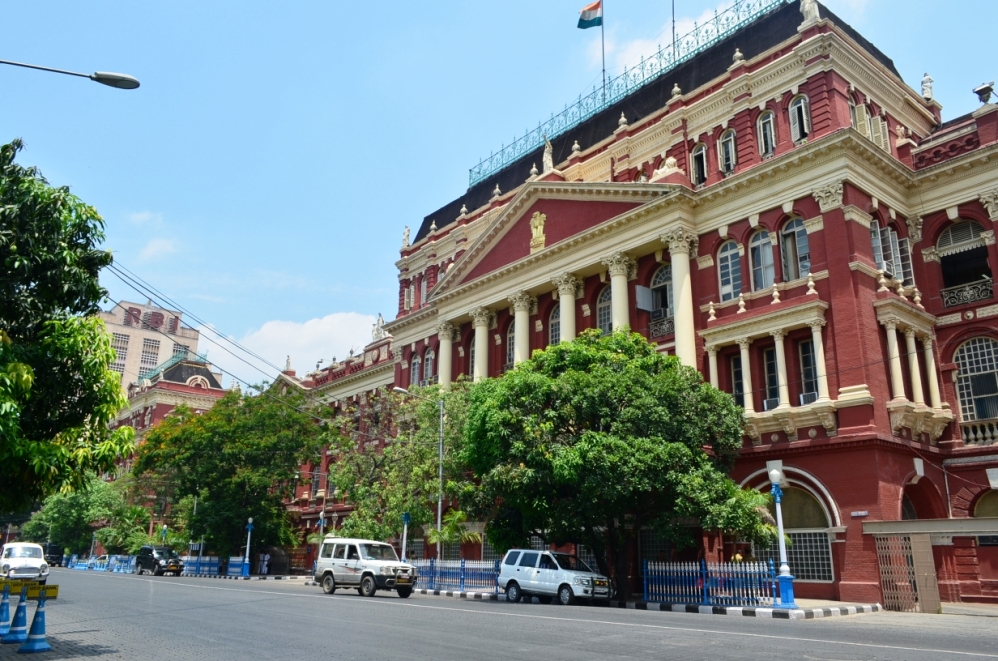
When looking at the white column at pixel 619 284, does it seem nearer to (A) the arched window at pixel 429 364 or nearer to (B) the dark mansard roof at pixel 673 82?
(B) the dark mansard roof at pixel 673 82

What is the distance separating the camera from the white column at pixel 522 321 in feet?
128

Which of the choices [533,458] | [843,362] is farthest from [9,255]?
[843,362]

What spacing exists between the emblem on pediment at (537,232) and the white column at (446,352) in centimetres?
794

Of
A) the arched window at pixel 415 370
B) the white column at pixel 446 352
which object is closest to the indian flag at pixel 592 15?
the white column at pixel 446 352

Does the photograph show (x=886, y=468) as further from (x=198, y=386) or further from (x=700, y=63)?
(x=198, y=386)

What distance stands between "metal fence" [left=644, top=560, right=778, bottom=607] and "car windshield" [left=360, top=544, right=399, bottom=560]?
8813mm

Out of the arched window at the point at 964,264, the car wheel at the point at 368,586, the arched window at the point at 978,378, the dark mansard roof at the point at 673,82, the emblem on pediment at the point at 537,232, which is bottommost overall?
the car wheel at the point at 368,586

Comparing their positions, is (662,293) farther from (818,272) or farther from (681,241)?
(818,272)

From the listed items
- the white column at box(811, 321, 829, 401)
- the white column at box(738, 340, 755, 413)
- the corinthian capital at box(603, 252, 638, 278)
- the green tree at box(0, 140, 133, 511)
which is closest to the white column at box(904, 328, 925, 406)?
the white column at box(811, 321, 829, 401)

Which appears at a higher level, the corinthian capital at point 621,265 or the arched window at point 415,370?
the corinthian capital at point 621,265

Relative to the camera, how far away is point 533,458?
2570cm

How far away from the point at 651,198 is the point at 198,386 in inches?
2484

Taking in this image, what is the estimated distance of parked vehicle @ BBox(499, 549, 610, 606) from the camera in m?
24.8

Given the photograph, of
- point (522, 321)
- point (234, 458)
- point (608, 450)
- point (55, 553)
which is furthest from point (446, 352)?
point (55, 553)
